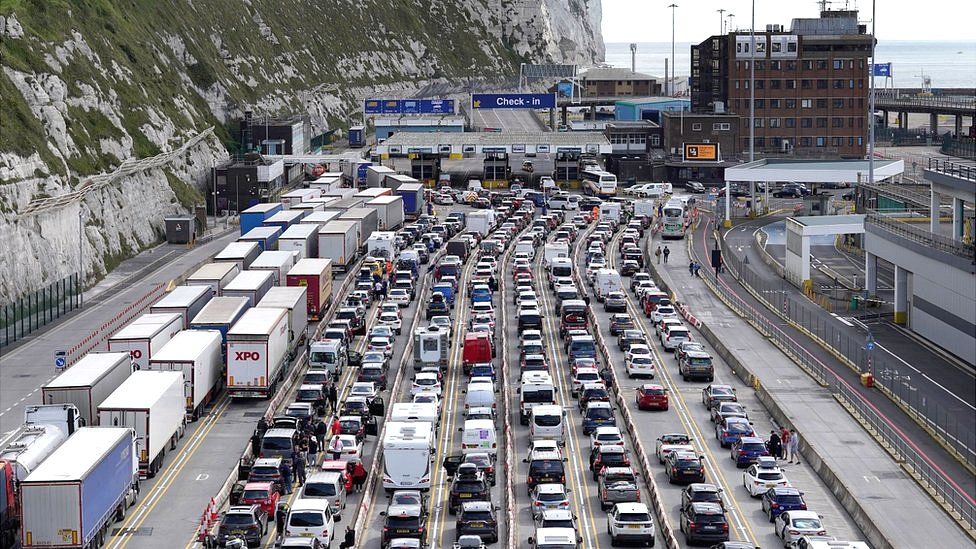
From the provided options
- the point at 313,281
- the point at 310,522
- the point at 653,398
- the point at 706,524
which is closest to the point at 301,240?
the point at 313,281

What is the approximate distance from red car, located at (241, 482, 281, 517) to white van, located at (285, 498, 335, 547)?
8.30 feet

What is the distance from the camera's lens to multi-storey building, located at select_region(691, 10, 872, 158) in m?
148

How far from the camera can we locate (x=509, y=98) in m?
170

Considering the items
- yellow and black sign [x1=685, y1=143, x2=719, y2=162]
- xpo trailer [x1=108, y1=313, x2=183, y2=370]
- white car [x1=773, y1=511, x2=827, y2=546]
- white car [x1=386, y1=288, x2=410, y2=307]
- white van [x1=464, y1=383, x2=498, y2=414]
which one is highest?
yellow and black sign [x1=685, y1=143, x2=719, y2=162]

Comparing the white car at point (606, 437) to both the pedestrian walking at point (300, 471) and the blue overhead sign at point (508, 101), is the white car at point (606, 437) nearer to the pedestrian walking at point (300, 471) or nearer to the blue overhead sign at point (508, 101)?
the pedestrian walking at point (300, 471)

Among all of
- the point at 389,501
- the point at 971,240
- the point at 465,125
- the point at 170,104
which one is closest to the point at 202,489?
the point at 389,501

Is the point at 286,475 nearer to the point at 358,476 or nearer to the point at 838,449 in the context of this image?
the point at 358,476

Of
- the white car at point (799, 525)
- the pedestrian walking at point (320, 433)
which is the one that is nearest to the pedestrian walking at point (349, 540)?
the pedestrian walking at point (320, 433)

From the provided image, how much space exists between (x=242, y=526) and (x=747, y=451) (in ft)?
55.9

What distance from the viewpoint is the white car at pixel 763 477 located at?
44406 millimetres

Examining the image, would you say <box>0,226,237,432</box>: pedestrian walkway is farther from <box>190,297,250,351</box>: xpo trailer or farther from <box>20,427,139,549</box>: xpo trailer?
<box>20,427,139,549</box>: xpo trailer

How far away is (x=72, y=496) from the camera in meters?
38.0

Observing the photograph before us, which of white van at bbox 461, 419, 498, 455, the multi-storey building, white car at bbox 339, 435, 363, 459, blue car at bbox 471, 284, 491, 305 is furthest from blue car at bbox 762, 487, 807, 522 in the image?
the multi-storey building

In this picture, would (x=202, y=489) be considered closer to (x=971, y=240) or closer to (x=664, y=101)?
(x=971, y=240)
